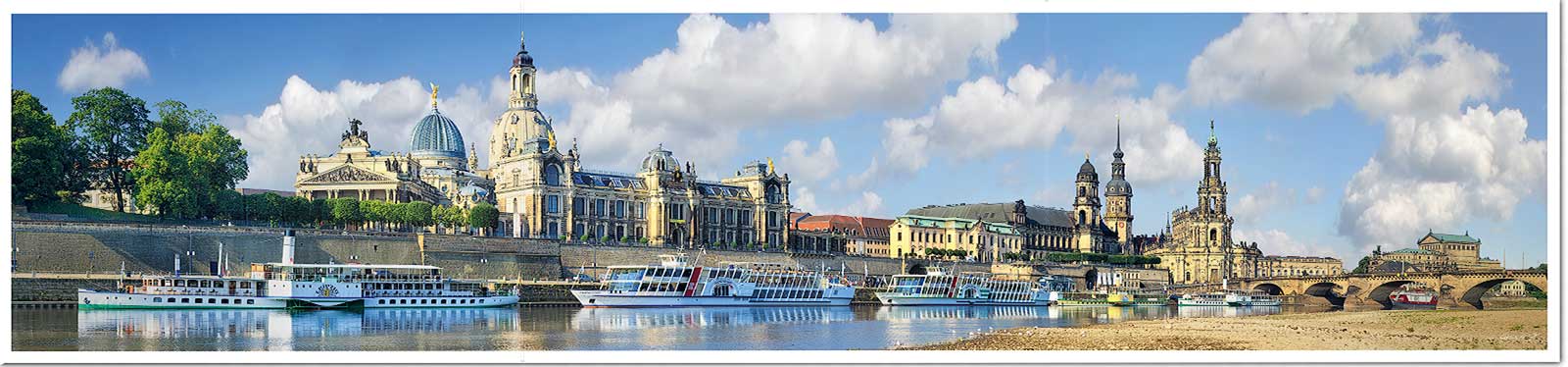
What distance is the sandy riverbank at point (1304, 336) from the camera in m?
32.2

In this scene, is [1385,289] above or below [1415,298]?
Result: above

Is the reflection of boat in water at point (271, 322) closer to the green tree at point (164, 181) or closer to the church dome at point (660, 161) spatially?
the green tree at point (164, 181)

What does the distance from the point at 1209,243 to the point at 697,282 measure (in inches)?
2647

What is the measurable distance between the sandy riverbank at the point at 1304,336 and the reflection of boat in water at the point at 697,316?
10433 mm

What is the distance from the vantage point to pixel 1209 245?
119 m

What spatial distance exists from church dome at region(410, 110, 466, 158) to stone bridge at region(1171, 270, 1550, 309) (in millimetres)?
42658

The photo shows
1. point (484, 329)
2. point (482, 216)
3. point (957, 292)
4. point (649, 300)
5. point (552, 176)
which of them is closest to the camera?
point (484, 329)

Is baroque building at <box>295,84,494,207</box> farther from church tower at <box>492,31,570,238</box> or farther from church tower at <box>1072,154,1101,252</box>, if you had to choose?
church tower at <box>1072,154,1101,252</box>

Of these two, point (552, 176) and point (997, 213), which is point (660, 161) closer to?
point (552, 176)

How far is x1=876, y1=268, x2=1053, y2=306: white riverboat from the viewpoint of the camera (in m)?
70.1

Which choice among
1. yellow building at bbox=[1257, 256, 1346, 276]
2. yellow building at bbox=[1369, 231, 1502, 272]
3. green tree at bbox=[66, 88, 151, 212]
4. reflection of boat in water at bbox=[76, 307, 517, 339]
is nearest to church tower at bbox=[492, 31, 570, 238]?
green tree at bbox=[66, 88, 151, 212]

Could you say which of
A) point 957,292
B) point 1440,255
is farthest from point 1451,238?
point 957,292

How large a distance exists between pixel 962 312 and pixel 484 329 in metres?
26.4

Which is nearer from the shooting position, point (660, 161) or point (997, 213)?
point (660, 161)
